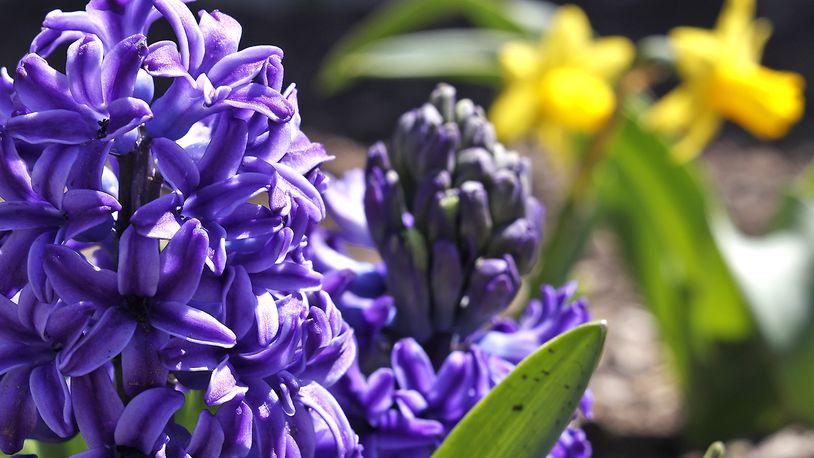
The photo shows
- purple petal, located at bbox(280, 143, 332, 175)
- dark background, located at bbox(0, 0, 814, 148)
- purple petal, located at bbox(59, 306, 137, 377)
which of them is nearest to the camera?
purple petal, located at bbox(59, 306, 137, 377)

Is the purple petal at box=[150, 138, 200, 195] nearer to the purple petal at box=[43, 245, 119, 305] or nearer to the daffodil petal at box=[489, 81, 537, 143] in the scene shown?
the purple petal at box=[43, 245, 119, 305]

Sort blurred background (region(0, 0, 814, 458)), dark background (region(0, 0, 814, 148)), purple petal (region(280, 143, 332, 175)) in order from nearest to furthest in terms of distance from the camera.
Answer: purple petal (region(280, 143, 332, 175)) → blurred background (region(0, 0, 814, 458)) → dark background (region(0, 0, 814, 148))

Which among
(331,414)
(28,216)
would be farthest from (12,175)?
(331,414)

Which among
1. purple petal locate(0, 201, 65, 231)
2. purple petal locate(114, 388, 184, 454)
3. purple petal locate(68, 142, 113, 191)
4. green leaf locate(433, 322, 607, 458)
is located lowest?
green leaf locate(433, 322, 607, 458)

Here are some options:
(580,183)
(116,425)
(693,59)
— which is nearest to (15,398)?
(116,425)

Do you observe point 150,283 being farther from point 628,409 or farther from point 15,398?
point 628,409

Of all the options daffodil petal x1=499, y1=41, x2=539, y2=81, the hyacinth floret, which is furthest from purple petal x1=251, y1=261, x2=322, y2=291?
daffodil petal x1=499, y1=41, x2=539, y2=81
